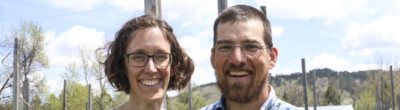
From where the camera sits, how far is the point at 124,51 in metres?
3.02

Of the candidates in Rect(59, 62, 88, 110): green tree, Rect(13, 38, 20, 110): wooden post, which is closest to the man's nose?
Rect(13, 38, 20, 110): wooden post

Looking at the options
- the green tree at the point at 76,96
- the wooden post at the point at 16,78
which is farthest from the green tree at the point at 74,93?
the wooden post at the point at 16,78

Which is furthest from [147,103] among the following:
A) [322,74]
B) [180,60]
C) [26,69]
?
[322,74]

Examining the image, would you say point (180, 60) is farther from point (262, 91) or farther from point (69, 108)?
point (69, 108)

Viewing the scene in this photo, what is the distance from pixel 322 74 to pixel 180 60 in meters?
173

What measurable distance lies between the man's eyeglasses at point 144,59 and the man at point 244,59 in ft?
1.31

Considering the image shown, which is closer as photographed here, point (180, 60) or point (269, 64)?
point (269, 64)

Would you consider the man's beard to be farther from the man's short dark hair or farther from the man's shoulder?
the man's short dark hair

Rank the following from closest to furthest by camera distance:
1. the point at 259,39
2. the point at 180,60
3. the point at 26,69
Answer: the point at 259,39 → the point at 180,60 → the point at 26,69

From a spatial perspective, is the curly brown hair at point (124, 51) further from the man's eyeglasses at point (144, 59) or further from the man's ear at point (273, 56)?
the man's ear at point (273, 56)

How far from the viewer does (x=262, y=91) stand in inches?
105

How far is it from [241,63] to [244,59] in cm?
4

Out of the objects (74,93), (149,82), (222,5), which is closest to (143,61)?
(149,82)

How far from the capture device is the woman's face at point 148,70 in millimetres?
2889
